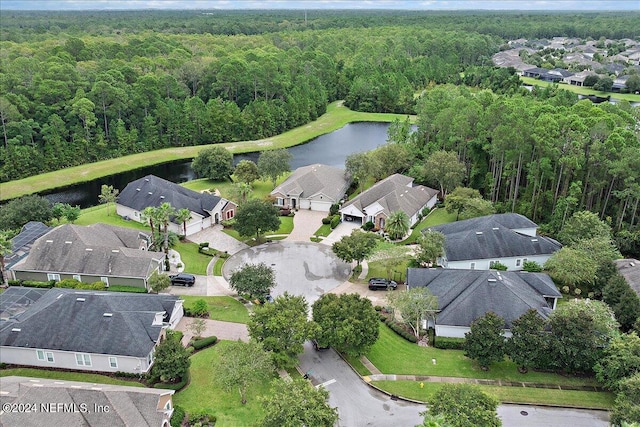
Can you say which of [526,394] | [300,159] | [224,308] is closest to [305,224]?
[224,308]

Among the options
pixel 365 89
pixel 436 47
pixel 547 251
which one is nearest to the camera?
pixel 547 251

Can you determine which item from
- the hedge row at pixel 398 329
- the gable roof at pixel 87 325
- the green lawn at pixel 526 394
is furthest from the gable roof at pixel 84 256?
the green lawn at pixel 526 394

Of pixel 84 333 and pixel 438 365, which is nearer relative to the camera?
pixel 84 333

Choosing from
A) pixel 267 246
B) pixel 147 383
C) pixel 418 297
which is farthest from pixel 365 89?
pixel 147 383

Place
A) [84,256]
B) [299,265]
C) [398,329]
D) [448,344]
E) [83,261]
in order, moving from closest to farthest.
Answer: [448,344], [398,329], [83,261], [84,256], [299,265]

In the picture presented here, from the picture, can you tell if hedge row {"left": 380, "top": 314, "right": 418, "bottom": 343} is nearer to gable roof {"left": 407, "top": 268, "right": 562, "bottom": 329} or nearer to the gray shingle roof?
gable roof {"left": 407, "top": 268, "right": 562, "bottom": 329}

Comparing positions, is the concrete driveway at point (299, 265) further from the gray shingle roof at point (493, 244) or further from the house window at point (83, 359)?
the house window at point (83, 359)

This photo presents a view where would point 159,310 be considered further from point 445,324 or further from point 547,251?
point 547,251

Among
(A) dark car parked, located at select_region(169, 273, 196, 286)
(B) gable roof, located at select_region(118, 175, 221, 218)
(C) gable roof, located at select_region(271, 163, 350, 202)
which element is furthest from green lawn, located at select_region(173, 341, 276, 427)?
(C) gable roof, located at select_region(271, 163, 350, 202)

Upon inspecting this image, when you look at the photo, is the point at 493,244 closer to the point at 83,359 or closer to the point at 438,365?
the point at 438,365
